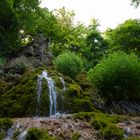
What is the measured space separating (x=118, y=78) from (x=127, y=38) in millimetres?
15523

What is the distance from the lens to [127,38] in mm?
30828

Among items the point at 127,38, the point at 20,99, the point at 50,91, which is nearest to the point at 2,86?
the point at 20,99

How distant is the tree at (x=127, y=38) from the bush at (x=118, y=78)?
14.4m

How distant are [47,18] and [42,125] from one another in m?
19.1

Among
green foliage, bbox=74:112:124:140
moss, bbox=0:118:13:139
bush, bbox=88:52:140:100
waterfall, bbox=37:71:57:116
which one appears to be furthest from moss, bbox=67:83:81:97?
moss, bbox=0:118:13:139

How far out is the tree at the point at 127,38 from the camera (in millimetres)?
30703

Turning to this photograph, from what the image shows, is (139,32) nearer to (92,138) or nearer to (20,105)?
(20,105)

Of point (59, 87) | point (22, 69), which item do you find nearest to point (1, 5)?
point (22, 69)

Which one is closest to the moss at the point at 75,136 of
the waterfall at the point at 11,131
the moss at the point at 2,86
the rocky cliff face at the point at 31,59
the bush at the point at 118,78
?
the waterfall at the point at 11,131

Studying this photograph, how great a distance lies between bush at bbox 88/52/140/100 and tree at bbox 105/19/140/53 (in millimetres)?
14445

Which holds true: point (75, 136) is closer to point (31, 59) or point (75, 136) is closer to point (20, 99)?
point (20, 99)

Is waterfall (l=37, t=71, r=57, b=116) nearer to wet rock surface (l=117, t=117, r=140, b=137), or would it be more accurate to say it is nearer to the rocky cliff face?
wet rock surface (l=117, t=117, r=140, b=137)

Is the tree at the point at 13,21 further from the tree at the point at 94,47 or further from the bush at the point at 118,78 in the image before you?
the bush at the point at 118,78

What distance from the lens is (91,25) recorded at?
36.2 metres
